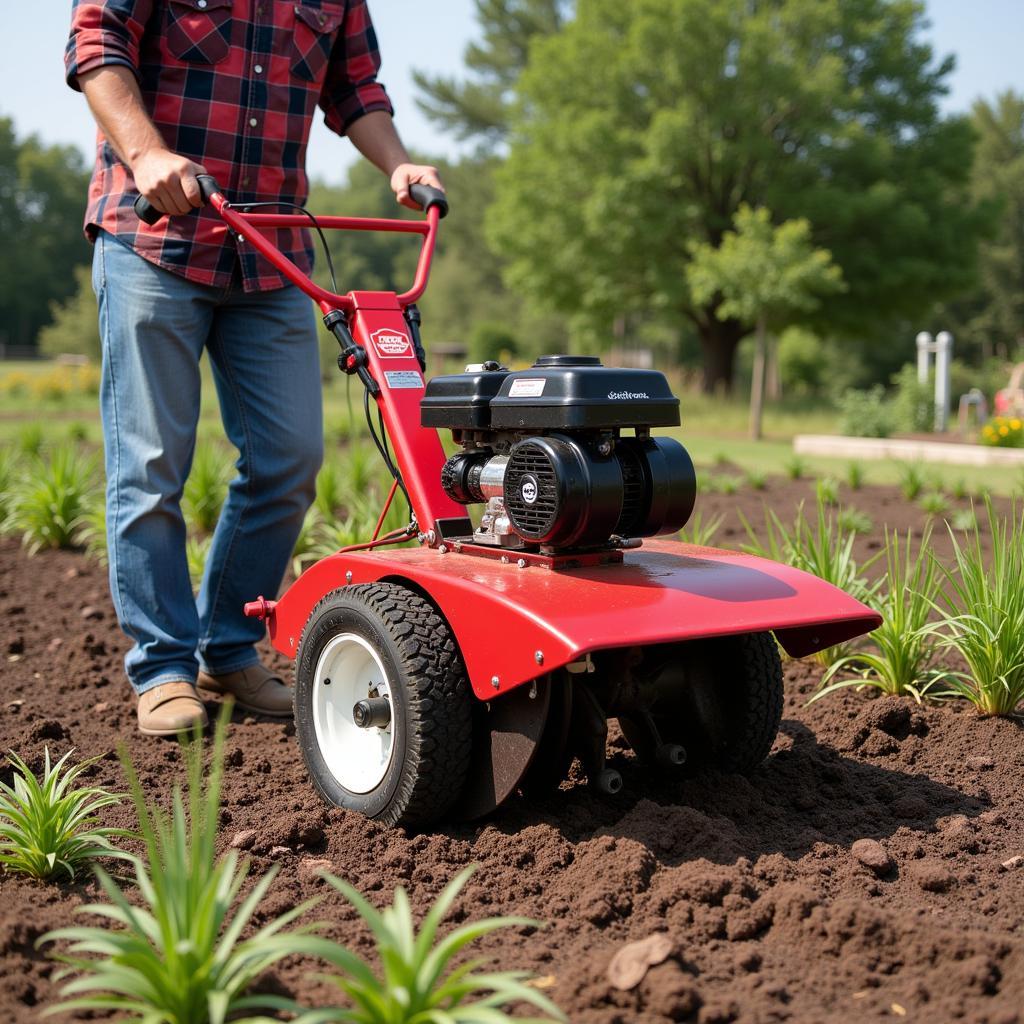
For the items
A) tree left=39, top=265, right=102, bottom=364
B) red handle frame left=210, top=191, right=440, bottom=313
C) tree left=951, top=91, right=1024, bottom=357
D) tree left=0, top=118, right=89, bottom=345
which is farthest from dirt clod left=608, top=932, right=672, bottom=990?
tree left=0, top=118, right=89, bottom=345

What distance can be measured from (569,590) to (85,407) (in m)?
17.0

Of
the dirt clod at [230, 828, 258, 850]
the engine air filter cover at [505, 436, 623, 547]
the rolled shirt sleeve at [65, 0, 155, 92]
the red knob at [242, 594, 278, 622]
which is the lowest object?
the dirt clod at [230, 828, 258, 850]

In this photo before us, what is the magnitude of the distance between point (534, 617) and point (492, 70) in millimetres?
35938

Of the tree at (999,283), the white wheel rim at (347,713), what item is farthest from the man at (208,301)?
the tree at (999,283)

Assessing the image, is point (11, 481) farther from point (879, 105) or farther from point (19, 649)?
point (879, 105)

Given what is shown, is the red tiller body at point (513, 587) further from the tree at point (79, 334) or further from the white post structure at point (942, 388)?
the tree at point (79, 334)

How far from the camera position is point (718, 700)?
8.66ft

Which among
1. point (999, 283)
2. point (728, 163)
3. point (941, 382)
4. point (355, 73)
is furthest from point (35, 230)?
point (355, 73)

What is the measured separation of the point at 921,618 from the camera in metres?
3.23

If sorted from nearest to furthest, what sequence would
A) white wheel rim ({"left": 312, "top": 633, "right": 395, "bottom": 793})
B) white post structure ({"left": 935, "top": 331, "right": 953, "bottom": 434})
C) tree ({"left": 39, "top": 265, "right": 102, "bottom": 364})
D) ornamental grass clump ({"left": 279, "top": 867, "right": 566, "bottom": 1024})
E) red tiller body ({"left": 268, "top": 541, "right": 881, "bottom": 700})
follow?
ornamental grass clump ({"left": 279, "top": 867, "right": 566, "bottom": 1024})
red tiller body ({"left": 268, "top": 541, "right": 881, "bottom": 700})
white wheel rim ({"left": 312, "top": 633, "right": 395, "bottom": 793})
white post structure ({"left": 935, "top": 331, "right": 953, "bottom": 434})
tree ({"left": 39, "top": 265, "right": 102, "bottom": 364})

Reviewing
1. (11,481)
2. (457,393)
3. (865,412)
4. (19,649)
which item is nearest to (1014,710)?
(457,393)

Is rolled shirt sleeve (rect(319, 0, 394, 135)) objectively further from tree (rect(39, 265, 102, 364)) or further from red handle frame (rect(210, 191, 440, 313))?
tree (rect(39, 265, 102, 364))

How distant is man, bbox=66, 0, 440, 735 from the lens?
3.13 metres

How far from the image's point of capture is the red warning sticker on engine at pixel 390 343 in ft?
9.66
